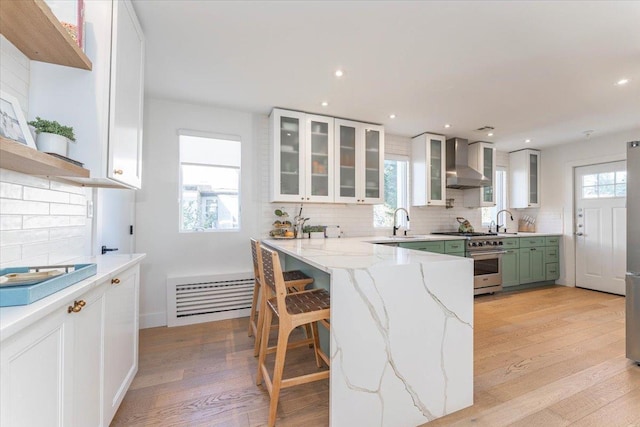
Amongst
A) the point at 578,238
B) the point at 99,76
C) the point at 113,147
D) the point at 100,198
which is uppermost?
the point at 99,76

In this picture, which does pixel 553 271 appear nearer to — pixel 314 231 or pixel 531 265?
pixel 531 265

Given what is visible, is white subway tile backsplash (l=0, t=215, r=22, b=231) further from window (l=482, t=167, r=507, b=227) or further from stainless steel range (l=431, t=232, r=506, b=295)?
window (l=482, t=167, r=507, b=227)

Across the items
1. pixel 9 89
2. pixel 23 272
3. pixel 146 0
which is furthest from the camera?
pixel 146 0

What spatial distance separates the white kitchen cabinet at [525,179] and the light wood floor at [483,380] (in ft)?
8.20

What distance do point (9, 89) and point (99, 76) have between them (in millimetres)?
360

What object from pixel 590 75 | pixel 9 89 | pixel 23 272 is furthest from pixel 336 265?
pixel 590 75

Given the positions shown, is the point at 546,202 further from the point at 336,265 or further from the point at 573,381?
the point at 336,265

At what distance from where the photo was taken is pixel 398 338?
1.52 meters

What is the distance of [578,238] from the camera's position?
185 inches

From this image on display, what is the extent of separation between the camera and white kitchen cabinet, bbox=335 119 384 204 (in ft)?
11.8

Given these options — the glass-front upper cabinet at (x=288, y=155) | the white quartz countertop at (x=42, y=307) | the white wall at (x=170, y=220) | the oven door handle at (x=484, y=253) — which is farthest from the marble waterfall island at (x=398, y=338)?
the oven door handle at (x=484, y=253)

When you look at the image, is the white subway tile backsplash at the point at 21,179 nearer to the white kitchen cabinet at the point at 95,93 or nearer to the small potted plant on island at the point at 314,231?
the white kitchen cabinet at the point at 95,93

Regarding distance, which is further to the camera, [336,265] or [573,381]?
[573,381]

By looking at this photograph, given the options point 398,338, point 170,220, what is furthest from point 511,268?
point 170,220
